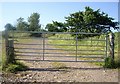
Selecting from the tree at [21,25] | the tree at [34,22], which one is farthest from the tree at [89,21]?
the tree at [34,22]

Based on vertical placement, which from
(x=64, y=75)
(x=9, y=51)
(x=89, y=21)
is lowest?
(x=64, y=75)

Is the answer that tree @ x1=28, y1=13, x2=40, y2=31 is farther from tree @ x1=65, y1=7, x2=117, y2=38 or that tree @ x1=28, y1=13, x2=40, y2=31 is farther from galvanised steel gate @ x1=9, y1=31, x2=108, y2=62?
galvanised steel gate @ x1=9, y1=31, x2=108, y2=62

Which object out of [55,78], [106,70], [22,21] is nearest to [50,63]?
[106,70]

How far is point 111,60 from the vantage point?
1184 centimetres

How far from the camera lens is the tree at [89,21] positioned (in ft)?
147

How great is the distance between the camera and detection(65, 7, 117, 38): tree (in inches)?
1766

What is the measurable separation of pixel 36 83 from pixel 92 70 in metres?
3.44

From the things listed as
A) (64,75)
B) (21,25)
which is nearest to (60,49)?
(64,75)

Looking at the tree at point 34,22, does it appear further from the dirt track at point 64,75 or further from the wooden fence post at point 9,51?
the dirt track at point 64,75

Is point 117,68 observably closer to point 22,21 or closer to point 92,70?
point 92,70

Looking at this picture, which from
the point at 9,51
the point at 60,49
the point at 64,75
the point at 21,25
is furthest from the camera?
the point at 21,25

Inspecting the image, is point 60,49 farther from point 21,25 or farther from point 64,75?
point 21,25

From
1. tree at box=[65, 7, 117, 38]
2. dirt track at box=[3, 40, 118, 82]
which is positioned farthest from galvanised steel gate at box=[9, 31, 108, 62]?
tree at box=[65, 7, 117, 38]

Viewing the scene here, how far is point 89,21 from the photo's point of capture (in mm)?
44469
